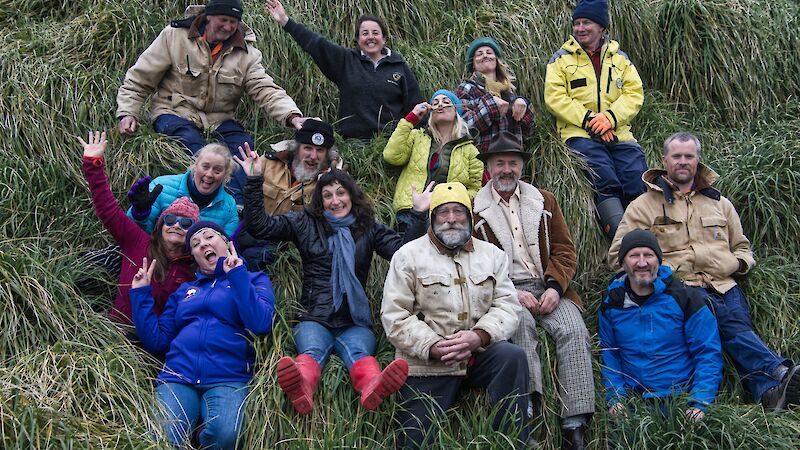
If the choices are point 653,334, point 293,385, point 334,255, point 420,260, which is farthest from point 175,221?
point 653,334

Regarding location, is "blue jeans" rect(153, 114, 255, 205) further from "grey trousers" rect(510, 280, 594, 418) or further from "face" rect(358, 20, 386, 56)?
"grey trousers" rect(510, 280, 594, 418)

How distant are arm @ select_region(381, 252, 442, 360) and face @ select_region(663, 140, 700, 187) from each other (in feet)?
7.61

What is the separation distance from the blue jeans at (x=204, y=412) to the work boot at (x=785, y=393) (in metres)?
3.45

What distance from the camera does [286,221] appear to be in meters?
6.32

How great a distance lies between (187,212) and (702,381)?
3535 mm

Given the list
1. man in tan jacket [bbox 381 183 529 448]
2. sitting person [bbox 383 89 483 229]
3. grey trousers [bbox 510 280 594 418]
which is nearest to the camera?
man in tan jacket [bbox 381 183 529 448]

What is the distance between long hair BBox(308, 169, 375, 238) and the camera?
6391 mm

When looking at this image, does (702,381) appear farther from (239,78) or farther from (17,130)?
(17,130)

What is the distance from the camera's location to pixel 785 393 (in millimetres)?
6156

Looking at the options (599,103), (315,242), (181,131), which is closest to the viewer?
(315,242)

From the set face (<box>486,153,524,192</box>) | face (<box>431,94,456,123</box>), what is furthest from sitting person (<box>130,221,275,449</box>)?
face (<box>431,94,456,123</box>)

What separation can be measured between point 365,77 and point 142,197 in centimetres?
249

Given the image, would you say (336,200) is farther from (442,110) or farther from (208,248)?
(442,110)

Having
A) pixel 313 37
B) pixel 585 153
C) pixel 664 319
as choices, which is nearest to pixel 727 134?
pixel 585 153
